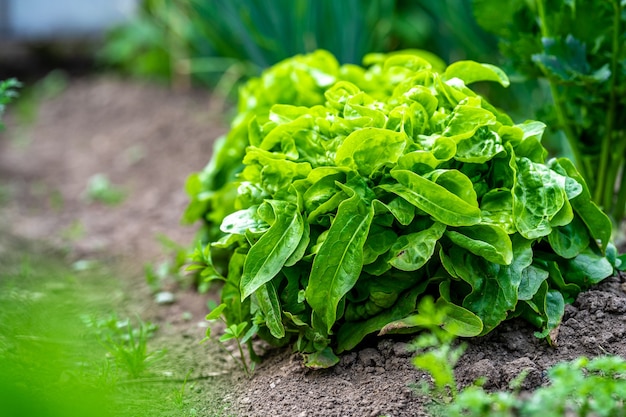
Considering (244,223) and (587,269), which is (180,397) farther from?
(587,269)

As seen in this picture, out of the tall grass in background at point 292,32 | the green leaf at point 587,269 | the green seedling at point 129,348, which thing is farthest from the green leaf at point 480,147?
the tall grass in background at point 292,32

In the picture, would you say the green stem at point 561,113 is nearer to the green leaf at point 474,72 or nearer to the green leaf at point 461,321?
the green leaf at point 474,72

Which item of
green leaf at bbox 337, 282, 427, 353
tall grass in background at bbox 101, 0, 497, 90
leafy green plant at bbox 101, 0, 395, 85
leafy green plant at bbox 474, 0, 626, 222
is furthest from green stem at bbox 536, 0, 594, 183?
leafy green plant at bbox 101, 0, 395, 85

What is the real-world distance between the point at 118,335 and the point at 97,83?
12.9 feet

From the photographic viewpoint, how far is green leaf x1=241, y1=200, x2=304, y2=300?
5.69 feet

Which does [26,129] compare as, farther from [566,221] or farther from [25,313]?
[566,221]

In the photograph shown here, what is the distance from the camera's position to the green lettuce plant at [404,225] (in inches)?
67.2

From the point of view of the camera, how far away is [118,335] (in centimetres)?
227

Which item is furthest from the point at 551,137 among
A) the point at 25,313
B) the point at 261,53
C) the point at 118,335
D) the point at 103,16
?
the point at 103,16

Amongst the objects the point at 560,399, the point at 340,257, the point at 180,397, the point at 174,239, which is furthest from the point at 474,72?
the point at 174,239

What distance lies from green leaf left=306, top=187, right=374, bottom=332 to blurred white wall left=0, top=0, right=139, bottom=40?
4.95m

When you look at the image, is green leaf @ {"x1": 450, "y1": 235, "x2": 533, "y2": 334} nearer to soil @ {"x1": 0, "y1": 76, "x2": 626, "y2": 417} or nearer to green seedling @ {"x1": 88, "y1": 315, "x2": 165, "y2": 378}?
soil @ {"x1": 0, "y1": 76, "x2": 626, "y2": 417}

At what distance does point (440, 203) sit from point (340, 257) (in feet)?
0.83

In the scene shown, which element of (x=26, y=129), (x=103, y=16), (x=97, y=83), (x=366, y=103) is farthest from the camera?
(x=103, y=16)
